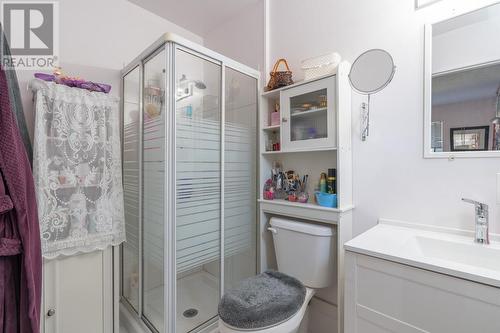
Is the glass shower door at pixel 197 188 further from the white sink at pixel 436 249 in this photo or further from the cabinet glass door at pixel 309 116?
the white sink at pixel 436 249

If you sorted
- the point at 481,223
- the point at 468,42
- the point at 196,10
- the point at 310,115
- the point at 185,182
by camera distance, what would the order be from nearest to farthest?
the point at 481,223 < the point at 468,42 < the point at 185,182 < the point at 310,115 < the point at 196,10

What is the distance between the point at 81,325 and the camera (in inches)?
50.9

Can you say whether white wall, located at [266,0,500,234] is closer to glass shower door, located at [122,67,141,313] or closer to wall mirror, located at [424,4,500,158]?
wall mirror, located at [424,4,500,158]

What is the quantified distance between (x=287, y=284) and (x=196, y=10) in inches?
88.0

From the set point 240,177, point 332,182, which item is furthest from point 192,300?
point 332,182

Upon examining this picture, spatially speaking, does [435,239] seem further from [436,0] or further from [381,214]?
[436,0]

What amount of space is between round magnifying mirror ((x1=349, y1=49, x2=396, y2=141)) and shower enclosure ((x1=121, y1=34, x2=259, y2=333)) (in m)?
0.76

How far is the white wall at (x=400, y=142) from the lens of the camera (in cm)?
109

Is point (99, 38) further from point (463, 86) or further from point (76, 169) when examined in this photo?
point (463, 86)

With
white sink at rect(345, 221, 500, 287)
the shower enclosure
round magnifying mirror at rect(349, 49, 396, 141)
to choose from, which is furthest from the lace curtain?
round magnifying mirror at rect(349, 49, 396, 141)

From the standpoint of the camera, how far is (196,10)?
198cm

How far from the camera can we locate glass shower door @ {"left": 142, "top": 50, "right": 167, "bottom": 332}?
4.33ft

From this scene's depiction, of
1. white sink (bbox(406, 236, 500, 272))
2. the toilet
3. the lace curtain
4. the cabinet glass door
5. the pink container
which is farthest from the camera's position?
the pink container

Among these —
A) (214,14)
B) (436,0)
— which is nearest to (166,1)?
(214,14)
